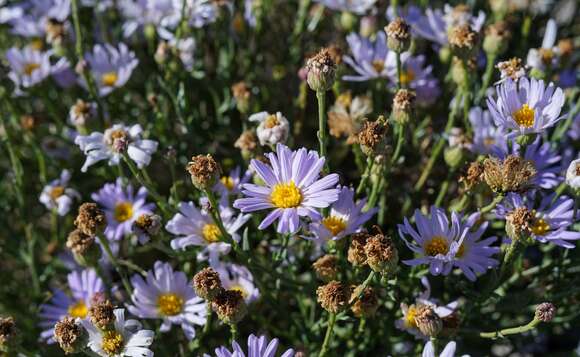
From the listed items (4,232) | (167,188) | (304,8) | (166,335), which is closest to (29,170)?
(4,232)

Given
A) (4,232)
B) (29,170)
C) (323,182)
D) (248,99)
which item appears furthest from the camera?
(29,170)

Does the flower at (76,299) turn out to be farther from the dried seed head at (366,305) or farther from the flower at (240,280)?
the dried seed head at (366,305)

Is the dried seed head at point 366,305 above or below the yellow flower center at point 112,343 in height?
above

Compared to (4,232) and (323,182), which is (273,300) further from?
(4,232)

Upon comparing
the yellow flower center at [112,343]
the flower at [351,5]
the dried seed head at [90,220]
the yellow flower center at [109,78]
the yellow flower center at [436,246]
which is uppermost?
the flower at [351,5]

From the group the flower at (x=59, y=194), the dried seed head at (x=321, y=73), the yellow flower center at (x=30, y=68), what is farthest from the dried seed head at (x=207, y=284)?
the yellow flower center at (x=30, y=68)

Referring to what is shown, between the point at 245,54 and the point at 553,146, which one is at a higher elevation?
the point at 245,54

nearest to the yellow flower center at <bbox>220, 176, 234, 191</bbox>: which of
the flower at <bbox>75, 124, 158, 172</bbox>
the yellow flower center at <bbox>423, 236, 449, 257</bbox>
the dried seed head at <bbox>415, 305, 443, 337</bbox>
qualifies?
the flower at <bbox>75, 124, 158, 172</bbox>

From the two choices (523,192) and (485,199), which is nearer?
(523,192)
